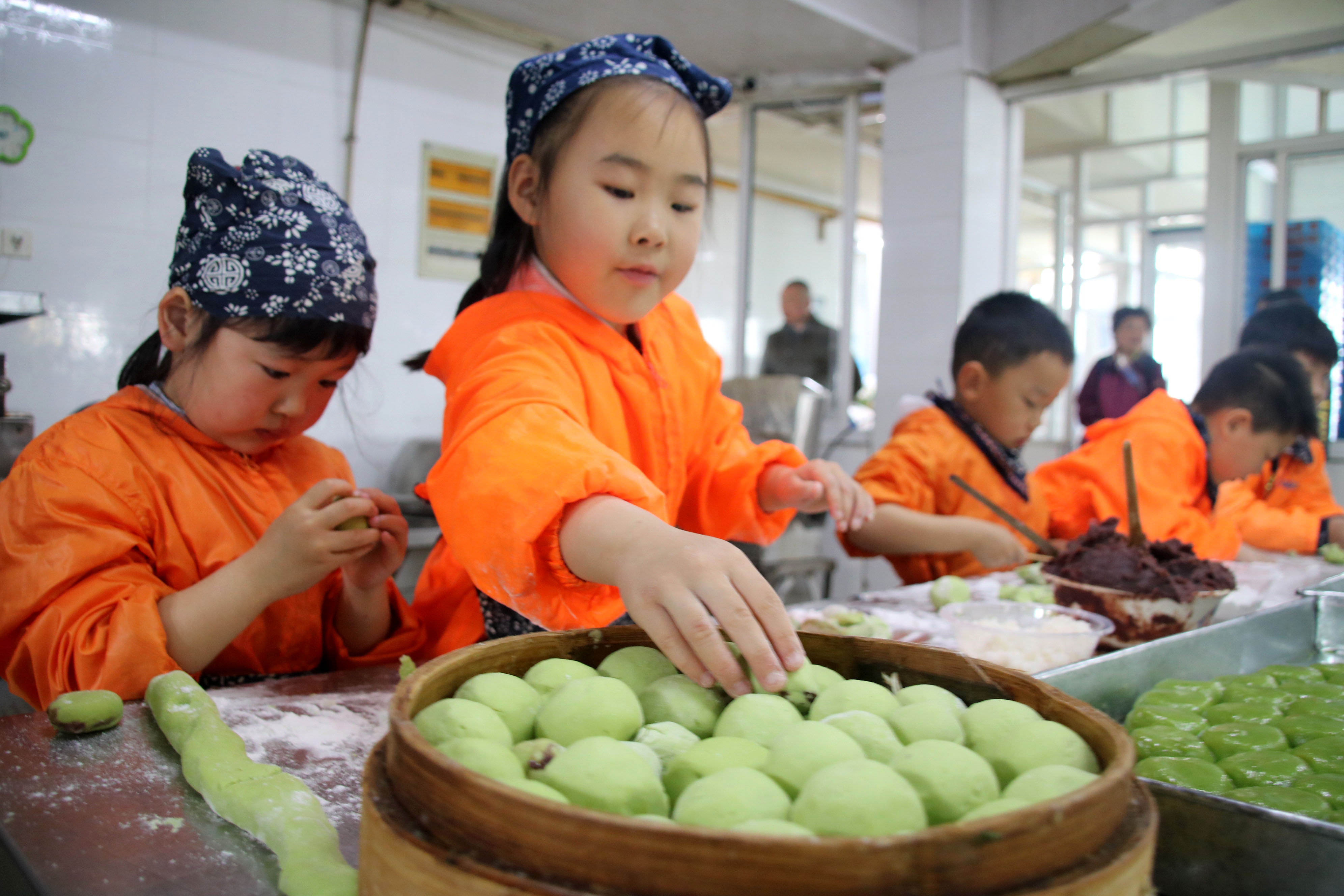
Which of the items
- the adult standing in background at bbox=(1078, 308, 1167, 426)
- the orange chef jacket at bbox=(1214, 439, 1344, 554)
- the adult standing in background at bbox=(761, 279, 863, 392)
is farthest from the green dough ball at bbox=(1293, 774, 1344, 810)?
the adult standing in background at bbox=(1078, 308, 1167, 426)

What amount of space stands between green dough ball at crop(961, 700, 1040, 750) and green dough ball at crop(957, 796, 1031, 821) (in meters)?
0.08

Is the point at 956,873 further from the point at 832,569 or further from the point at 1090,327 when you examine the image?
the point at 1090,327

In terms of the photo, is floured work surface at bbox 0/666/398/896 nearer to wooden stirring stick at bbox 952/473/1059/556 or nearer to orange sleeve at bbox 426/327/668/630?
orange sleeve at bbox 426/327/668/630

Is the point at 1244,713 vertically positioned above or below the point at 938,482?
below

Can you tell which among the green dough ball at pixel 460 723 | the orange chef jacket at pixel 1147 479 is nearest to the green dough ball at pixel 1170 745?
the green dough ball at pixel 460 723

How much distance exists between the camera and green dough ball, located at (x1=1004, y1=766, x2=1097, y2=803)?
49 centimetres

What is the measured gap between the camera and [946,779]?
51cm

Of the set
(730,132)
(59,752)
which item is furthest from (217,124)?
(730,132)

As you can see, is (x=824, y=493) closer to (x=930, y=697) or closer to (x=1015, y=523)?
(x=1015, y=523)

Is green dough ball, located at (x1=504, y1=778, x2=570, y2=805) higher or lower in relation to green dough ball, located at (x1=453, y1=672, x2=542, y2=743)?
lower

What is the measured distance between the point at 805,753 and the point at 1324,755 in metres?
0.66

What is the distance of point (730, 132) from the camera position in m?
6.47

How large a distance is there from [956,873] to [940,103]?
491 centimetres

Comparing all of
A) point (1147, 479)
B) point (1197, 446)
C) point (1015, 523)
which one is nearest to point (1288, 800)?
point (1015, 523)
